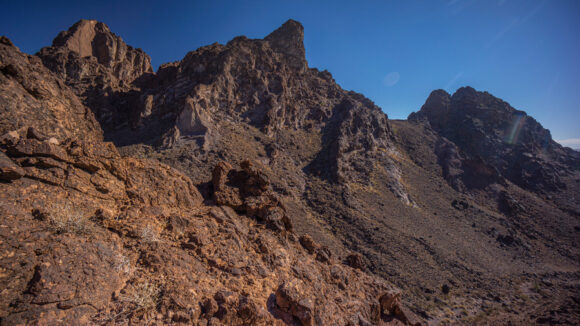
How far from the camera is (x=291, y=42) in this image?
61688mm

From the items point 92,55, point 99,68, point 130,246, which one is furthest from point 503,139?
point 92,55

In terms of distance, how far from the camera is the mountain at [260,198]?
3961 mm

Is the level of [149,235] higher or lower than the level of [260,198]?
lower

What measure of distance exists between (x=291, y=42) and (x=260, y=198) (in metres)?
63.1

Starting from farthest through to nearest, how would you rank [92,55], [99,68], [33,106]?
[92,55] → [99,68] → [33,106]

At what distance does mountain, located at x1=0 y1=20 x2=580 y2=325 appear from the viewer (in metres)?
3.96

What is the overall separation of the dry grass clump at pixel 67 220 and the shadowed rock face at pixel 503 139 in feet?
213

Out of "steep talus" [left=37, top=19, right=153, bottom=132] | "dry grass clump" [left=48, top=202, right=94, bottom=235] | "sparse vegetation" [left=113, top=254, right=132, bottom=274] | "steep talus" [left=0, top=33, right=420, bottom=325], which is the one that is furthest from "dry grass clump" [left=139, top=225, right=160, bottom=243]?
"steep talus" [left=37, top=19, right=153, bottom=132]

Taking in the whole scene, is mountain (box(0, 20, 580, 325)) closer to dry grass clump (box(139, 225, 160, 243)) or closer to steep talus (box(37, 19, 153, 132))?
dry grass clump (box(139, 225, 160, 243))

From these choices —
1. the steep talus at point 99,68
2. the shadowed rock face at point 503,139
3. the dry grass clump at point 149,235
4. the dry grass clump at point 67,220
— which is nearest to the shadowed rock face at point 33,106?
the dry grass clump at point 67,220

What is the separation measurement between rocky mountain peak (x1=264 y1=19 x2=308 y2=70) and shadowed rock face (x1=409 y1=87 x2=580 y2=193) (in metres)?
44.7

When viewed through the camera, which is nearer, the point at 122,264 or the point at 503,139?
the point at 122,264

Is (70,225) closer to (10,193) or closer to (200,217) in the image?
(10,193)

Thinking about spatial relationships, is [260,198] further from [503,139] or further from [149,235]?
[503,139]
